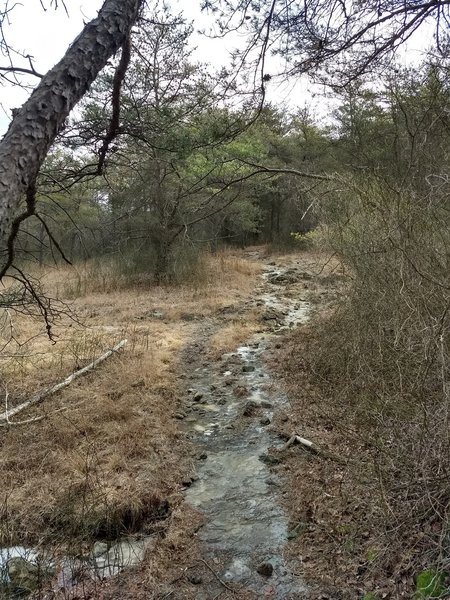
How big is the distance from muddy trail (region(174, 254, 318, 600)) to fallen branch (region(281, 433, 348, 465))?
197mm

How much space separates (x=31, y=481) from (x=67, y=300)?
9378 mm

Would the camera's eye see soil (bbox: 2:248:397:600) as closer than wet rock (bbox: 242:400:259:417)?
Yes

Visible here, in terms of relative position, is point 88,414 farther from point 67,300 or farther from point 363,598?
point 67,300

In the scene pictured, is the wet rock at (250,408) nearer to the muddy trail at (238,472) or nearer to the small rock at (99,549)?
the muddy trail at (238,472)

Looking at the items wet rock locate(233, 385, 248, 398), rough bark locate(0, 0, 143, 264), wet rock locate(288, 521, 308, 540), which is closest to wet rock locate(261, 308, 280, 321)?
wet rock locate(233, 385, 248, 398)

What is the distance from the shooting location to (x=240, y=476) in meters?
4.39

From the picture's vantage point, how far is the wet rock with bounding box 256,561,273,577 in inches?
123

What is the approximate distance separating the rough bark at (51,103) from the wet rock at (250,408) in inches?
163

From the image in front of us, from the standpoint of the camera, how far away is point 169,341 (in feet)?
28.0

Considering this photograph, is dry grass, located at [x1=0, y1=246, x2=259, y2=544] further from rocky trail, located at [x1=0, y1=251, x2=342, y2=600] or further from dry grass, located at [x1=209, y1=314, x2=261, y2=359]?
dry grass, located at [x1=209, y1=314, x2=261, y2=359]

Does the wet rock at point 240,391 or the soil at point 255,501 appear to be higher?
the wet rock at point 240,391

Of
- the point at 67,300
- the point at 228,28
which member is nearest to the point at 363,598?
the point at 228,28

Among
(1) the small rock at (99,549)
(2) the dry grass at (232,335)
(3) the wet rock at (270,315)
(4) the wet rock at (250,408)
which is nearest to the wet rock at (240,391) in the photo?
(4) the wet rock at (250,408)

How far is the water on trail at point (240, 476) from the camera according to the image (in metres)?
3.19
